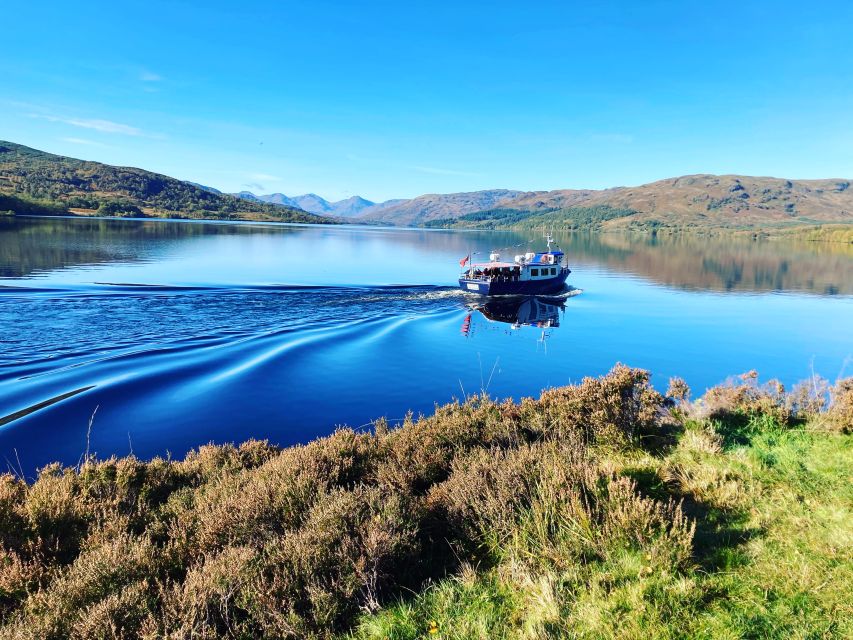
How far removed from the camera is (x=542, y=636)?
12.8ft

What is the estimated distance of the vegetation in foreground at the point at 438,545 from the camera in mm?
4117

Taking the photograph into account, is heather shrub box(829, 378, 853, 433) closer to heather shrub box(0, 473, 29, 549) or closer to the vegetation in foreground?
the vegetation in foreground

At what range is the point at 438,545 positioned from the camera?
18.4ft

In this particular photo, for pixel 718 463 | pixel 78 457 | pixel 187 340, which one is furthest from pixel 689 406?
pixel 187 340

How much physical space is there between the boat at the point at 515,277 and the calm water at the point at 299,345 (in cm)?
172

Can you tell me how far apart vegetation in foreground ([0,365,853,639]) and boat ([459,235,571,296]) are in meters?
29.9

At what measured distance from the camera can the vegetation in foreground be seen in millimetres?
4117

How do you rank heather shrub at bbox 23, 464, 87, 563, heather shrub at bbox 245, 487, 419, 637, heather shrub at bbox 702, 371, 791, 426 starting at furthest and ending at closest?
heather shrub at bbox 702, 371, 791, 426 < heather shrub at bbox 23, 464, 87, 563 < heather shrub at bbox 245, 487, 419, 637

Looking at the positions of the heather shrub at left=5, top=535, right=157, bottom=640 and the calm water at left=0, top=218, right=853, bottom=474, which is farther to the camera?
the calm water at left=0, top=218, right=853, bottom=474

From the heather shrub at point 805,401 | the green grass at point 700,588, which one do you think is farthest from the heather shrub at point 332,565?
the heather shrub at point 805,401

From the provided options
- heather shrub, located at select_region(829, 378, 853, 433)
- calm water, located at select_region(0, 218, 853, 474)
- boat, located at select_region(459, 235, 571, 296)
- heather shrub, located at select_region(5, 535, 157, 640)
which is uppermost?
boat, located at select_region(459, 235, 571, 296)

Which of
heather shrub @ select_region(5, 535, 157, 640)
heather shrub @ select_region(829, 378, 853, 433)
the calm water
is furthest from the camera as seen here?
the calm water

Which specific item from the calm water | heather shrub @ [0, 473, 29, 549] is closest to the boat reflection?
the calm water

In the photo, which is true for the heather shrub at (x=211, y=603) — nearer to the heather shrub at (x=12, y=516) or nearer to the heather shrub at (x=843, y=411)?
the heather shrub at (x=12, y=516)
